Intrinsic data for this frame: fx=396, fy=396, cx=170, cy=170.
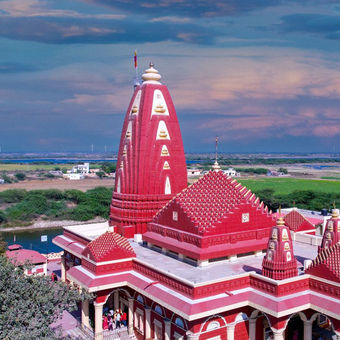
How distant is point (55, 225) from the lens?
53094mm

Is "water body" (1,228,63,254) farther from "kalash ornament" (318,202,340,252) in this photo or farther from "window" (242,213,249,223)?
"kalash ornament" (318,202,340,252)

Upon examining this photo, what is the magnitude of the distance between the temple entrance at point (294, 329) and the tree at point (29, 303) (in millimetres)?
8858

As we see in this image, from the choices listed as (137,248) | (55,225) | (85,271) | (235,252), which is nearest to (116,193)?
(137,248)

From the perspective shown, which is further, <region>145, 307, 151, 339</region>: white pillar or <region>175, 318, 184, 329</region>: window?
<region>145, 307, 151, 339</region>: white pillar

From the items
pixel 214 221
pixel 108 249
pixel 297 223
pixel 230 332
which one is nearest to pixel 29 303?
pixel 108 249

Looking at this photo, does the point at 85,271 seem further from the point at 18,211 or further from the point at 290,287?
the point at 18,211

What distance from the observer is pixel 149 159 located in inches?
878

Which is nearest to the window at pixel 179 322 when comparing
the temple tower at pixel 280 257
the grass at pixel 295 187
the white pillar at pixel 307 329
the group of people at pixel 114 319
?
the temple tower at pixel 280 257

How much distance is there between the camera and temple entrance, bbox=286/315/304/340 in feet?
54.1

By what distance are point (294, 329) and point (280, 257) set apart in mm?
4292

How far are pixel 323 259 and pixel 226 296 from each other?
3897mm

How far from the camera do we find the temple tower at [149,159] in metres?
22.3

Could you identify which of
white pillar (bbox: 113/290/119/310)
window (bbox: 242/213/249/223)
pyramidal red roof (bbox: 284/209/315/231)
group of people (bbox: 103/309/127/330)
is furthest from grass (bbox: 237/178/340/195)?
group of people (bbox: 103/309/127/330)

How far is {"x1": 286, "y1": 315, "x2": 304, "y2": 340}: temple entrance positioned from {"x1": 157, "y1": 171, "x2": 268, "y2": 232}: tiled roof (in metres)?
5.00
